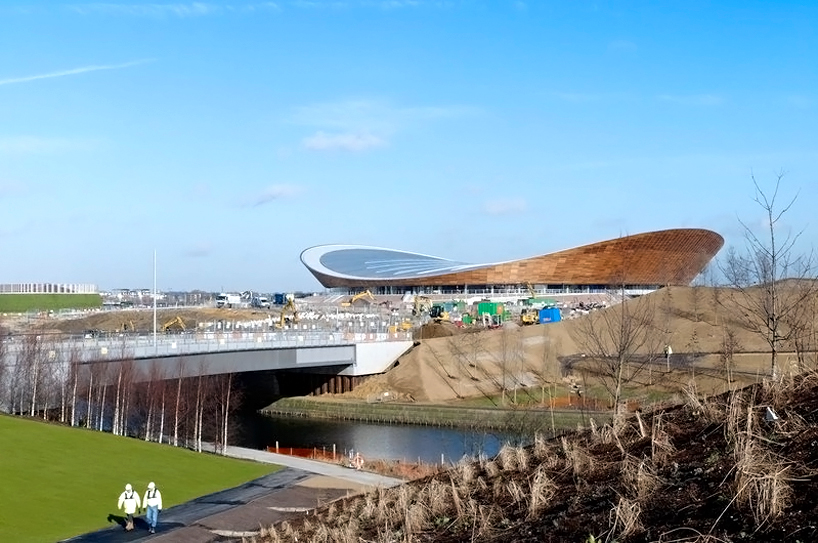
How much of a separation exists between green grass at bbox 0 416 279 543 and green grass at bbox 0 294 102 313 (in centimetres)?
7481

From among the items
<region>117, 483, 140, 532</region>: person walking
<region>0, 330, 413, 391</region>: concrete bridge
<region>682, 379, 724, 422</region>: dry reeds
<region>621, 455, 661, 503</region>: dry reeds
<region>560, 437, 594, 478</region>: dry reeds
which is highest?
<region>682, 379, 724, 422</region>: dry reeds

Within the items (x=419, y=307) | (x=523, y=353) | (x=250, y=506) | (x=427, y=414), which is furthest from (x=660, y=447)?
(x=419, y=307)

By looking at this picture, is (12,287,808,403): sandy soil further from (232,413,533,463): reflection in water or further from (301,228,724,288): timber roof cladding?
(301,228,724,288): timber roof cladding

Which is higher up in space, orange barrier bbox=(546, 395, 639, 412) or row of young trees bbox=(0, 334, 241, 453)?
row of young trees bbox=(0, 334, 241, 453)

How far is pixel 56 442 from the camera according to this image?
2038 centimetres

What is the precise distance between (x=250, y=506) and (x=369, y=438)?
49.9 ft

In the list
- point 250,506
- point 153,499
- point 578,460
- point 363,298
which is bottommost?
point 250,506

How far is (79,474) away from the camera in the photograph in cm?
1792

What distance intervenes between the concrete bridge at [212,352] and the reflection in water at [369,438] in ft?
8.95

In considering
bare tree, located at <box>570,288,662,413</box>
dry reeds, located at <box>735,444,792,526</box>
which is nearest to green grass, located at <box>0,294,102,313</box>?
bare tree, located at <box>570,288,662,413</box>

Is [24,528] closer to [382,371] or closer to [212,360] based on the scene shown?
[212,360]

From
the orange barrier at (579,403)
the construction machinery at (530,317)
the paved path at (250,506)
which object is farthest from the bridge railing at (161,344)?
the construction machinery at (530,317)

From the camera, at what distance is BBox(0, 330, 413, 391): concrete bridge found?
29234 mm

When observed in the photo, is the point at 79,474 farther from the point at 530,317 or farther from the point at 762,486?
the point at 530,317
